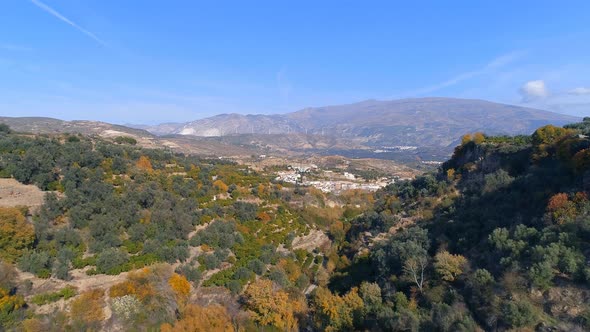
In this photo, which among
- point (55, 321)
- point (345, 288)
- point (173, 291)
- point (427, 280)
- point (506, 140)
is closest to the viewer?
point (55, 321)

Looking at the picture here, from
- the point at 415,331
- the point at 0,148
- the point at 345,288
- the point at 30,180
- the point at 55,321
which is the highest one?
the point at 0,148

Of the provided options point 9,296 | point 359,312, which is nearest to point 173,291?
point 9,296

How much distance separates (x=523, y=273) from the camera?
49.5 ft

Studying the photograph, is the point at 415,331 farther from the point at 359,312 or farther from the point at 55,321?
the point at 55,321

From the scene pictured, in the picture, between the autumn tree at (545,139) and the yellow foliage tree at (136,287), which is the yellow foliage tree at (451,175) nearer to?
the autumn tree at (545,139)

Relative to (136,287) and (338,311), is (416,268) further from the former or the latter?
(136,287)

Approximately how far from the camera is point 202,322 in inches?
703

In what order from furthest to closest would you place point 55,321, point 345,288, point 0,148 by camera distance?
point 0,148 → point 345,288 → point 55,321

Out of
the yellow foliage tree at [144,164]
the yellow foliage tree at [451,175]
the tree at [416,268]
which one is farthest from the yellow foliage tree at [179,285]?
the yellow foliage tree at [451,175]

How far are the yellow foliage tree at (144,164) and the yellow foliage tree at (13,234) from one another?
581 inches

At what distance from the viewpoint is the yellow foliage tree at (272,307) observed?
19219 millimetres

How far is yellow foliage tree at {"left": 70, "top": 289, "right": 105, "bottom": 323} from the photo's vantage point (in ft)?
58.5

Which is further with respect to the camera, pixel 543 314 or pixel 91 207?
pixel 91 207

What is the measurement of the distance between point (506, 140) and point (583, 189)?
1878 centimetres
